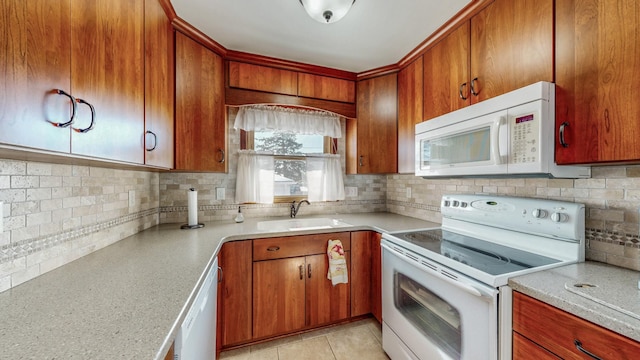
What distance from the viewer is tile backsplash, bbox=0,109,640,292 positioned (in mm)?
869

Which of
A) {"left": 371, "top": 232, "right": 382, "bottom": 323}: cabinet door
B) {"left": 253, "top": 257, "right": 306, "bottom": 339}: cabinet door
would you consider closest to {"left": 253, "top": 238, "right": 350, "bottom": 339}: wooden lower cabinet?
{"left": 253, "top": 257, "right": 306, "bottom": 339}: cabinet door

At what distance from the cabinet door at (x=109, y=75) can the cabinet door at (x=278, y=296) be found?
1100mm

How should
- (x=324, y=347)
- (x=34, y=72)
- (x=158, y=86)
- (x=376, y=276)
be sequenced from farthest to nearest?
(x=376, y=276) < (x=324, y=347) < (x=158, y=86) < (x=34, y=72)

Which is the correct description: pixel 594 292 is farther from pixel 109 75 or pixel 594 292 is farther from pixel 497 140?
pixel 109 75

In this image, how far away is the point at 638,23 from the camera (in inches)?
32.4

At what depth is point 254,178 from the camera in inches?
89.9

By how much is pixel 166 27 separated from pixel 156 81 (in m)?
0.42

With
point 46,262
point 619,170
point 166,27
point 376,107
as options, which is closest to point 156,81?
point 166,27

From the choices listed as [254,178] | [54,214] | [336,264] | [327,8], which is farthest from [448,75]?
[54,214]

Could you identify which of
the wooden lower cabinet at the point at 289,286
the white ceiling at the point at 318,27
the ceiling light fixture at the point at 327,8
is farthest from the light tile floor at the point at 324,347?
the white ceiling at the point at 318,27

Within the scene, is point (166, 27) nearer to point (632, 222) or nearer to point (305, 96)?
point (305, 96)

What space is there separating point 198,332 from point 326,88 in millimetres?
2060

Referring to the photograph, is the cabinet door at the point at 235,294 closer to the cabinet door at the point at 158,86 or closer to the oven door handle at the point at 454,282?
the cabinet door at the point at 158,86

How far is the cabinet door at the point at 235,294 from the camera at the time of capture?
1646 mm
